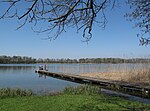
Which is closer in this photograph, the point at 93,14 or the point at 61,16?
the point at 61,16

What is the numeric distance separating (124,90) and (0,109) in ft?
31.1

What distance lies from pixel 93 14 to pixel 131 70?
48.2ft

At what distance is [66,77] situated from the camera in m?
26.7

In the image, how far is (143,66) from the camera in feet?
61.5

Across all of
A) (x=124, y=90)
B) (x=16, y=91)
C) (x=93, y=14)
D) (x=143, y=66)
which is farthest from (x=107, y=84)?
(x=93, y=14)

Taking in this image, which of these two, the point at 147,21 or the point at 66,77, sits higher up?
the point at 147,21

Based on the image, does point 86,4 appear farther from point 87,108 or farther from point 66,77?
point 66,77

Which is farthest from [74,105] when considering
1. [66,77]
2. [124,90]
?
[66,77]

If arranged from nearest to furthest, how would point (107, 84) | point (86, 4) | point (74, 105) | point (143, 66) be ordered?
point (86, 4) < point (74, 105) < point (107, 84) < point (143, 66)

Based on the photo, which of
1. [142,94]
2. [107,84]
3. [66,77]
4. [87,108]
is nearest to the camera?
[87,108]

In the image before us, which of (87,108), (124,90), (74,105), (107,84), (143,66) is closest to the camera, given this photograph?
(87,108)

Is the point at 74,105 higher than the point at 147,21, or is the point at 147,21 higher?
the point at 147,21

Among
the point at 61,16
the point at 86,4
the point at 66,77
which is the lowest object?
the point at 66,77

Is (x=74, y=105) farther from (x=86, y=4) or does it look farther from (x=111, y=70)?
(x=111, y=70)
